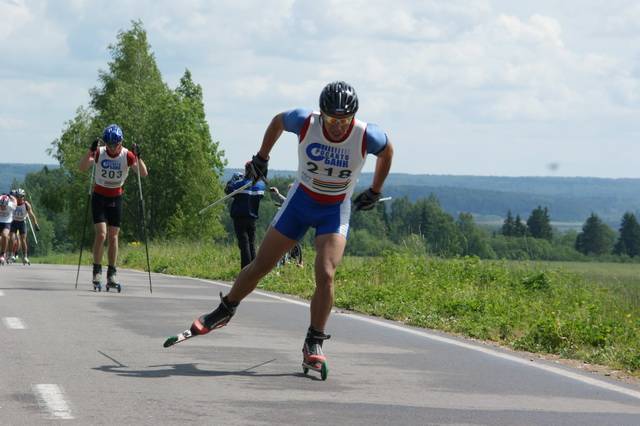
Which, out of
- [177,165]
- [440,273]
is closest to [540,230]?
[177,165]

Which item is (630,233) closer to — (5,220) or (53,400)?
(5,220)

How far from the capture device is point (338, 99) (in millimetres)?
8492

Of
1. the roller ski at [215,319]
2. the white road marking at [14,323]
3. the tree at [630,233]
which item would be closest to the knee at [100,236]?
the white road marking at [14,323]

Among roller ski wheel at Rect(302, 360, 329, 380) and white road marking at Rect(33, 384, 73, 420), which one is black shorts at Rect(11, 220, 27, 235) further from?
white road marking at Rect(33, 384, 73, 420)

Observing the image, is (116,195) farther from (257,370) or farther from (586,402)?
(586,402)

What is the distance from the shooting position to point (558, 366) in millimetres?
10281

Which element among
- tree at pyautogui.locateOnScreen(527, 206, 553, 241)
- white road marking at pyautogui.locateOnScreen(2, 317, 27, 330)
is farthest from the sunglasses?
tree at pyautogui.locateOnScreen(527, 206, 553, 241)

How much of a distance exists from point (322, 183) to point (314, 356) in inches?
47.3

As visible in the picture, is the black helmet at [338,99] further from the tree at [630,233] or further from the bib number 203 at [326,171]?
the tree at [630,233]

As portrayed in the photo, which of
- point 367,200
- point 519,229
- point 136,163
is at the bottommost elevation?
point 367,200

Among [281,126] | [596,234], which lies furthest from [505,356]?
[596,234]

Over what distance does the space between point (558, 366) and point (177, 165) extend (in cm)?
8235

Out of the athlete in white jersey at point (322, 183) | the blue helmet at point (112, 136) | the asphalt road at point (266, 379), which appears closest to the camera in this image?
the asphalt road at point (266, 379)

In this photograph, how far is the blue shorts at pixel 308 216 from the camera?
908 centimetres
